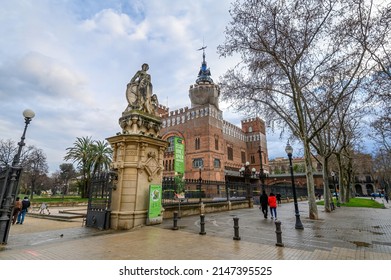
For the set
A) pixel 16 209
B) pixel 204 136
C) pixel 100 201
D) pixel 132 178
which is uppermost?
pixel 204 136

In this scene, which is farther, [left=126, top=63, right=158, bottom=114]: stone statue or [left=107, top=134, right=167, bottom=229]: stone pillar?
[left=126, top=63, right=158, bottom=114]: stone statue

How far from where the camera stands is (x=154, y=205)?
1002cm

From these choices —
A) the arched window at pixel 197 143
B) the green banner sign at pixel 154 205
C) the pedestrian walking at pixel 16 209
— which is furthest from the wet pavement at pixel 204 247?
the arched window at pixel 197 143

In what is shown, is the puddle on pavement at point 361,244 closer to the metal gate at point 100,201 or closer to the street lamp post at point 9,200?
the metal gate at point 100,201

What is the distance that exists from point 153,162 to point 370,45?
14016 millimetres

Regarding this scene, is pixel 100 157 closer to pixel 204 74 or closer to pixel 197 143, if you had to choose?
pixel 197 143

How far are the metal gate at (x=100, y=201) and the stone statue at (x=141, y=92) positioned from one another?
3.62m

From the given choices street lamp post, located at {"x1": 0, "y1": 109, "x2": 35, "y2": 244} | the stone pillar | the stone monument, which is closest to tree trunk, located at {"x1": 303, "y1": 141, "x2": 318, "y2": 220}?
the stone monument

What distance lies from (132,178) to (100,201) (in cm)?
207

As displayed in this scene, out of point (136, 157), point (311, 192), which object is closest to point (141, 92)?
point (136, 157)

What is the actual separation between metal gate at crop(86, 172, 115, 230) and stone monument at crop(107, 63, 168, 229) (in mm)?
254

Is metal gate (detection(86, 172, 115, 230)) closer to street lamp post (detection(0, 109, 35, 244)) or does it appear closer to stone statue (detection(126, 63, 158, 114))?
street lamp post (detection(0, 109, 35, 244))

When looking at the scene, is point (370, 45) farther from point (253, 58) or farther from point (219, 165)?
point (219, 165)

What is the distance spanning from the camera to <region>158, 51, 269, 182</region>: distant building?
44.4 meters
